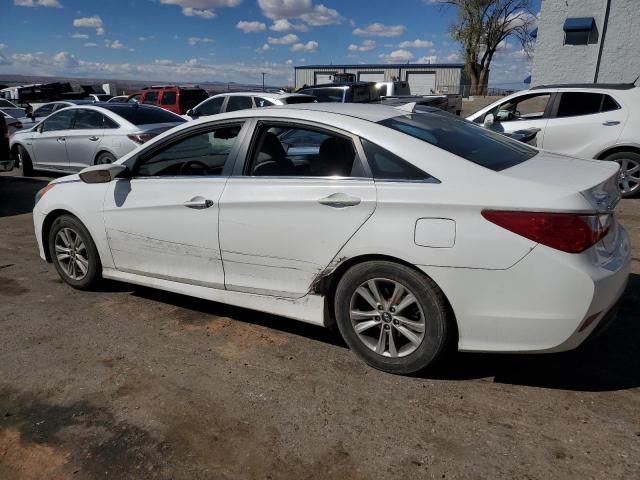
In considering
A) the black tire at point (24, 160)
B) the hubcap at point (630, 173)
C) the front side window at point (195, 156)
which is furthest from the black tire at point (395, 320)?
the black tire at point (24, 160)

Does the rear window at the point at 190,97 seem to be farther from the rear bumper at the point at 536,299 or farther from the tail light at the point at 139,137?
the rear bumper at the point at 536,299

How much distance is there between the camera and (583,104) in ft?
26.9

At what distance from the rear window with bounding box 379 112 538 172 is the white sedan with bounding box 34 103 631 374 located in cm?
2

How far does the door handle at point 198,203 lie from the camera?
3.70 meters

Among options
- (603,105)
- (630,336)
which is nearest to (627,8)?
(603,105)

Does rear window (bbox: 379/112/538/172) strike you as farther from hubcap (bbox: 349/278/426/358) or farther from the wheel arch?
hubcap (bbox: 349/278/426/358)

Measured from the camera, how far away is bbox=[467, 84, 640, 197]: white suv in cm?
779

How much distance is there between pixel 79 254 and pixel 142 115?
5.37 meters

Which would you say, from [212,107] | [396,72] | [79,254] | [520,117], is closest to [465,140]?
[79,254]

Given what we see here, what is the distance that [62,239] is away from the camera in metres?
4.75

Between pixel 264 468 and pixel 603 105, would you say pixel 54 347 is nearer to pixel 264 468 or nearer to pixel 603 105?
pixel 264 468

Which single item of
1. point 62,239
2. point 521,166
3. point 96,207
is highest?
point 521,166

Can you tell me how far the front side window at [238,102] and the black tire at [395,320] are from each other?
32.2 feet

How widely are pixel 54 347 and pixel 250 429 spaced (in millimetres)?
1799
